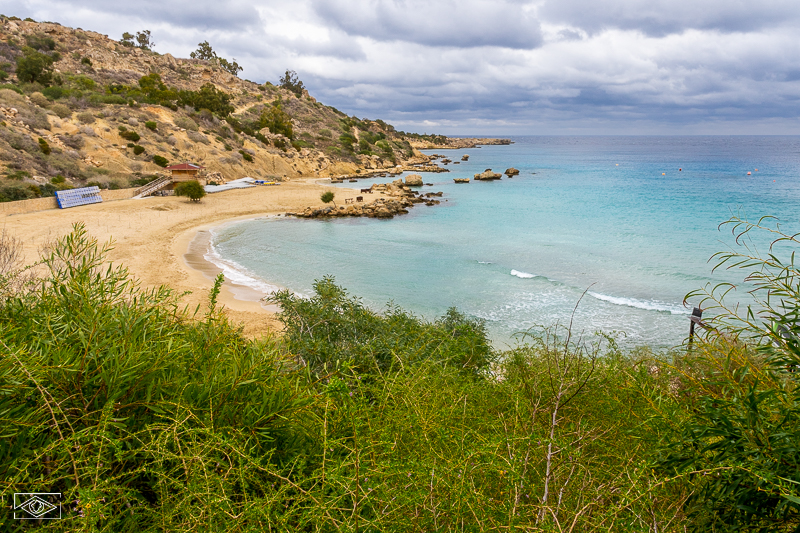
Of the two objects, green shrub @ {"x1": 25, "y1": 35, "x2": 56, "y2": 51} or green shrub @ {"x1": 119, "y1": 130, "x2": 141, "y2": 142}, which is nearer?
green shrub @ {"x1": 119, "y1": 130, "x2": 141, "y2": 142}

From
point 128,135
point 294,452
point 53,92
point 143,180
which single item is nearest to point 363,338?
point 294,452

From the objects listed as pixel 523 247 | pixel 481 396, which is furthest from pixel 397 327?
Answer: pixel 523 247

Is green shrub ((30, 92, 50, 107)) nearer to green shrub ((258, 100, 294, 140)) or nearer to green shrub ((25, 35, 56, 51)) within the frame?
green shrub ((258, 100, 294, 140))

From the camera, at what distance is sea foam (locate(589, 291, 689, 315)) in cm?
1698

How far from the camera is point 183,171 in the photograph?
39000mm

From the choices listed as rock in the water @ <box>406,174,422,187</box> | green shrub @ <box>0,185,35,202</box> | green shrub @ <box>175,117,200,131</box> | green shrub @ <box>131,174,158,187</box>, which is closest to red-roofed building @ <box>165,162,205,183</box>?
green shrub @ <box>131,174,158,187</box>

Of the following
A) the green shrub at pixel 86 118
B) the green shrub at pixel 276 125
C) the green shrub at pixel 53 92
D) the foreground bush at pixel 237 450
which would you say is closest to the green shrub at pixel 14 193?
the green shrub at pixel 86 118

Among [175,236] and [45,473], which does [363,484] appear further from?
[175,236]

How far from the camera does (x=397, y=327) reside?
6.55m

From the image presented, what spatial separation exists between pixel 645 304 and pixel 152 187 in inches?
1419

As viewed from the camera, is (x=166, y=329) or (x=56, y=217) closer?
(x=166, y=329)

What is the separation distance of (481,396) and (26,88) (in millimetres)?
59882

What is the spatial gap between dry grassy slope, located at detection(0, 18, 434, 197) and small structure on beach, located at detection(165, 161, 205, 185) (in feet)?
11.4

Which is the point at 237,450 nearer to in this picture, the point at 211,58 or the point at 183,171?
the point at 183,171
